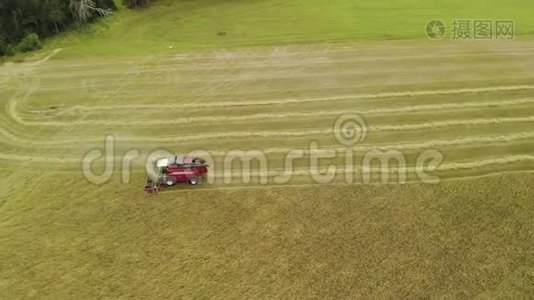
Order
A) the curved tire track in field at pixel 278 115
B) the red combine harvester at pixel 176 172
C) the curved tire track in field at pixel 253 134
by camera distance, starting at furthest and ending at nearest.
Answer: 1. the curved tire track in field at pixel 278 115
2. the curved tire track in field at pixel 253 134
3. the red combine harvester at pixel 176 172

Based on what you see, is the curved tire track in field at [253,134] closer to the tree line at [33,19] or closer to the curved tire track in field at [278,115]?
the curved tire track in field at [278,115]

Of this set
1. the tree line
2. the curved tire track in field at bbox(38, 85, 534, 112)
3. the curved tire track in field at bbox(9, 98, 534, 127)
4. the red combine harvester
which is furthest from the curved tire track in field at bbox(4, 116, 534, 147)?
the tree line

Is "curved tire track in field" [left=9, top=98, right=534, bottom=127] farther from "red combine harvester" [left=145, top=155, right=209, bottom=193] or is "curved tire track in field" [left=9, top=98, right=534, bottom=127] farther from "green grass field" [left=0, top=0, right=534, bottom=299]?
"red combine harvester" [left=145, top=155, right=209, bottom=193]

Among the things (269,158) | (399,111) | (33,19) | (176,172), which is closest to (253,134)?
(269,158)

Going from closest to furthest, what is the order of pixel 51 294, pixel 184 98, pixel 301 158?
pixel 51 294 → pixel 301 158 → pixel 184 98

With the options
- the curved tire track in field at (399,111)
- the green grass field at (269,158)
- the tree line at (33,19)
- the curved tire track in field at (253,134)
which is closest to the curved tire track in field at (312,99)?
the curved tire track in field at (399,111)

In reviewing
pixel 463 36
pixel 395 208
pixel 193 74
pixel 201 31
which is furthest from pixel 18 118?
pixel 463 36

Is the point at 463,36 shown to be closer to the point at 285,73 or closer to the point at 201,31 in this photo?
the point at 285,73

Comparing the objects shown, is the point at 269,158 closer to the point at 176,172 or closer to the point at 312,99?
the point at 176,172
